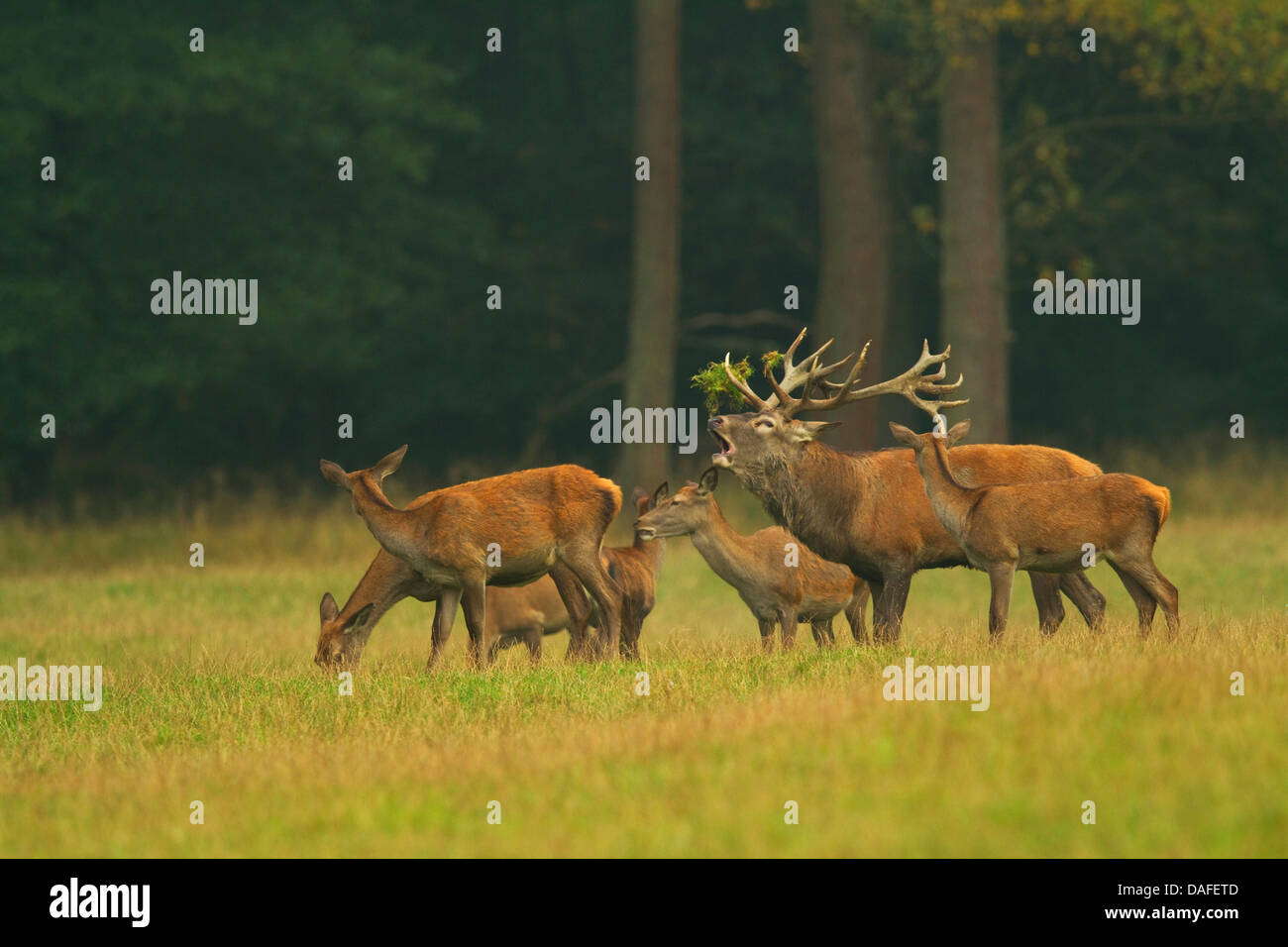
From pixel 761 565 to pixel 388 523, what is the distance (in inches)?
100

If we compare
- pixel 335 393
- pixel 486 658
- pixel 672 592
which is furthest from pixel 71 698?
pixel 335 393

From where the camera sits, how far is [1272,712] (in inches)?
339

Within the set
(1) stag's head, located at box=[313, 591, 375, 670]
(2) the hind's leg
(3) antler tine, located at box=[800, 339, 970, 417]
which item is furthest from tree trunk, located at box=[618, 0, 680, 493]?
(2) the hind's leg

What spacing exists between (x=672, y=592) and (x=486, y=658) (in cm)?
751

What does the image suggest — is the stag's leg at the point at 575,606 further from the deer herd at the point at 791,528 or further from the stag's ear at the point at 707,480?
the stag's ear at the point at 707,480

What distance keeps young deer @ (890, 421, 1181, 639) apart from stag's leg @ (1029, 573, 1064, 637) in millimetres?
1172

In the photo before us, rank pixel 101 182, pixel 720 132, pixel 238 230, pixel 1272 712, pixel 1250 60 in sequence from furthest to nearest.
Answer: pixel 720 132, pixel 238 230, pixel 101 182, pixel 1250 60, pixel 1272 712

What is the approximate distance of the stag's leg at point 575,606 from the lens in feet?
42.9

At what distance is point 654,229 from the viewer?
24828 mm

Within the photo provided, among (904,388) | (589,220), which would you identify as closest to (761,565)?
→ (904,388)

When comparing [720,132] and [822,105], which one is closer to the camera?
[822,105]

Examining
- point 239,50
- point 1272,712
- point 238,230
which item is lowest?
point 1272,712

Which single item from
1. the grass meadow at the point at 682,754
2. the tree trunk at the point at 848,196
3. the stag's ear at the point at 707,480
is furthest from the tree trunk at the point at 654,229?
the stag's ear at the point at 707,480

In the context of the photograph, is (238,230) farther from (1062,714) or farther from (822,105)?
(1062,714)
